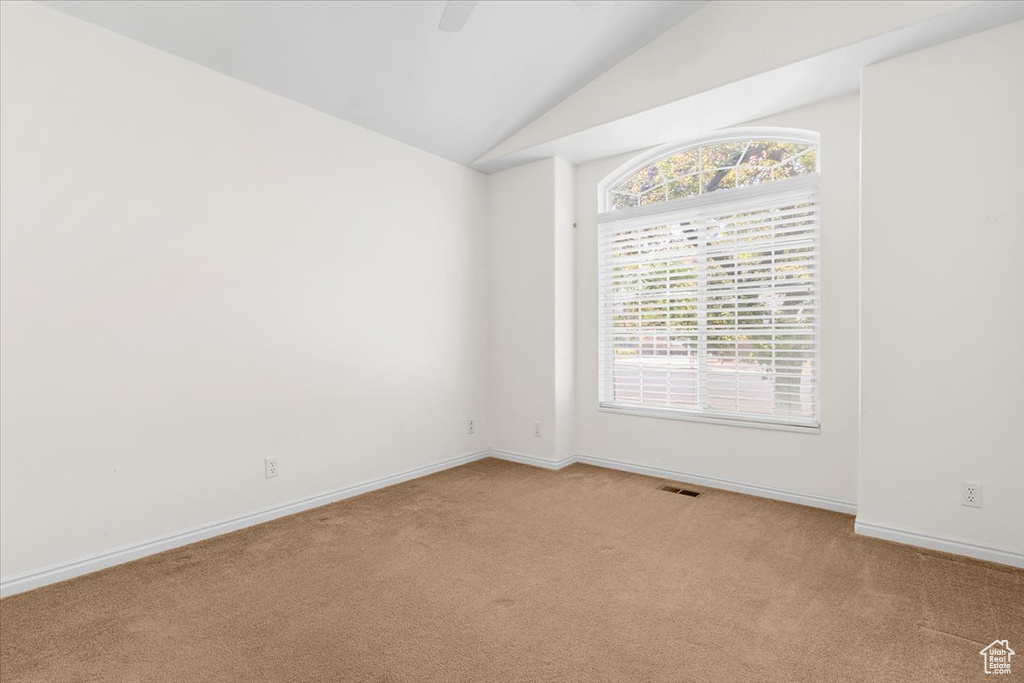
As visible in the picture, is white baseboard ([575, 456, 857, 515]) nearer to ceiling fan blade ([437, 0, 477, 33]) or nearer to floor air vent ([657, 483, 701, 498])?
floor air vent ([657, 483, 701, 498])

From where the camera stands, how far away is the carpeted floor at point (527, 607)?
68.0 inches

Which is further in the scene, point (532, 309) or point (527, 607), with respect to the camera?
point (532, 309)

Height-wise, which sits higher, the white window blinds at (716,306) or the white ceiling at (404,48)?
the white ceiling at (404,48)

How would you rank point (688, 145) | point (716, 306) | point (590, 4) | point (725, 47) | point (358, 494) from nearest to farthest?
1. point (590, 4)
2. point (725, 47)
3. point (358, 494)
4. point (716, 306)
5. point (688, 145)

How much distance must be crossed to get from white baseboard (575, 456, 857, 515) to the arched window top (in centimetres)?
215

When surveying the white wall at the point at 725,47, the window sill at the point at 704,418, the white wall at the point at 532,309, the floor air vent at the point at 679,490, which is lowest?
the floor air vent at the point at 679,490

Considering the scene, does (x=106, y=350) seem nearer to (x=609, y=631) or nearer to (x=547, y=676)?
(x=547, y=676)

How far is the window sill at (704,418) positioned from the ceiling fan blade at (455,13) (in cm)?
304

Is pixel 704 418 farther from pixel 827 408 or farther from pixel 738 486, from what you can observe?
pixel 827 408

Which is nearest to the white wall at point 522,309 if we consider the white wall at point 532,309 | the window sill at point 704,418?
the white wall at point 532,309

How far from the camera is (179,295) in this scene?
274 centimetres

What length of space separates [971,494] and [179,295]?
427 cm

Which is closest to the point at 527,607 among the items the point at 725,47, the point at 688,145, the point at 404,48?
the point at 404,48

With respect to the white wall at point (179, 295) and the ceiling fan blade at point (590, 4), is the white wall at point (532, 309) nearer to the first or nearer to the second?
the white wall at point (179, 295)
